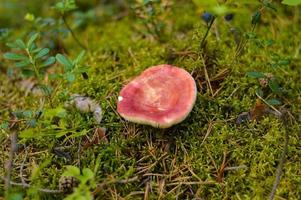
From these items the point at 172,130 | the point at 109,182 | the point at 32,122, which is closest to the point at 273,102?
the point at 172,130

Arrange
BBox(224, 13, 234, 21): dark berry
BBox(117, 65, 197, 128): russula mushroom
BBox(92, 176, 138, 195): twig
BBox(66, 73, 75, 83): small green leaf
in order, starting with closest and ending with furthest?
1. BBox(92, 176, 138, 195): twig
2. BBox(117, 65, 197, 128): russula mushroom
3. BBox(66, 73, 75, 83): small green leaf
4. BBox(224, 13, 234, 21): dark berry

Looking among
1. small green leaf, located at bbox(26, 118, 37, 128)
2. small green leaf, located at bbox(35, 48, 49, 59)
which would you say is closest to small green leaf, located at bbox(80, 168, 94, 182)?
small green leaf, located at bbox(26, 118, 37, 128)

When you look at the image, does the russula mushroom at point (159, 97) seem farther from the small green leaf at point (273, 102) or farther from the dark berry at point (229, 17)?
the dark berry at point (229, 17)

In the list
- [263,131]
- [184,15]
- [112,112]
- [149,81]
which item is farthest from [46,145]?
[184,15]

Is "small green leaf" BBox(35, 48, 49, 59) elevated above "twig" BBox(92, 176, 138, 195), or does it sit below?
above

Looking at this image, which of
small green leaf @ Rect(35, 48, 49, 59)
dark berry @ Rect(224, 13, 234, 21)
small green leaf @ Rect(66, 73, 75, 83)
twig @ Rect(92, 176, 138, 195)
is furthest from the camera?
dark berry @ Rect(224, 13, 234, 21)

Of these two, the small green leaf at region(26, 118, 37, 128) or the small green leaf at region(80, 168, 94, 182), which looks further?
the small green leaf at region(26, 118, 37, 128)

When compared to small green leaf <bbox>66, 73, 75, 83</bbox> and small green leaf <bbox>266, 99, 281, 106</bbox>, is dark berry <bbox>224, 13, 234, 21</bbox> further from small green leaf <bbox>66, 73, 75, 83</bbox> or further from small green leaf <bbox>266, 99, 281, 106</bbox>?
small green leaf <bbox>66, 73, 75, 83</bbox>

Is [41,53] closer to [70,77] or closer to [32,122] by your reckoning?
[70,77]

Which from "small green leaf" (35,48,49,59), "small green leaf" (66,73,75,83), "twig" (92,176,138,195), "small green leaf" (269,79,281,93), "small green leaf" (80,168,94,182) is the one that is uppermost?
"small green leaf" (35,48,49,59)
